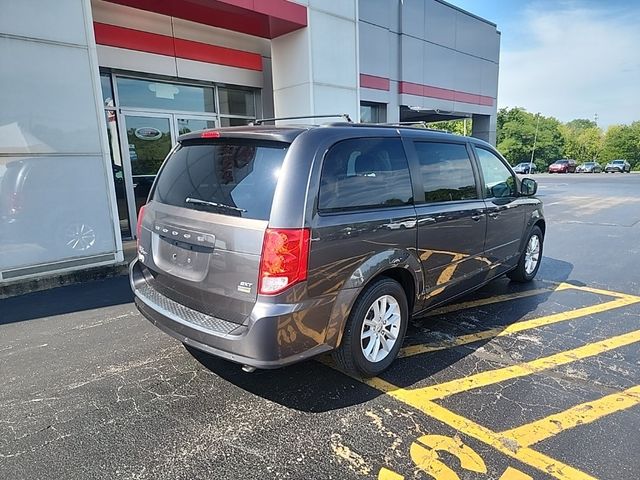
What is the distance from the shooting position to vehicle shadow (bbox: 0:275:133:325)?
16.0 ft

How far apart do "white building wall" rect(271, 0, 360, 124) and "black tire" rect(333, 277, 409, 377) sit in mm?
6397

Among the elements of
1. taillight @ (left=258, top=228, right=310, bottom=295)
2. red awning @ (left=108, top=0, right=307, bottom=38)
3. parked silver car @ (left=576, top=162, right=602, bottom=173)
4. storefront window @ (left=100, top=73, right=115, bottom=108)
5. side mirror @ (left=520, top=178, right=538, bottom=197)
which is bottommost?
parked silver car @ (left=576, top=162, right=602, bottom=173)

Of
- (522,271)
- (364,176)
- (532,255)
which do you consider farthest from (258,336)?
(532,255)

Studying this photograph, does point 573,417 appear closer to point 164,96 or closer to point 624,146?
point 164,96

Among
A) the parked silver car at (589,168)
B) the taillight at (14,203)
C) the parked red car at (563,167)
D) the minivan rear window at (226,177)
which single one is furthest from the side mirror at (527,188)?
the parked silver car at (589,168)

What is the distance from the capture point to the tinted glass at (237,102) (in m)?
9.89

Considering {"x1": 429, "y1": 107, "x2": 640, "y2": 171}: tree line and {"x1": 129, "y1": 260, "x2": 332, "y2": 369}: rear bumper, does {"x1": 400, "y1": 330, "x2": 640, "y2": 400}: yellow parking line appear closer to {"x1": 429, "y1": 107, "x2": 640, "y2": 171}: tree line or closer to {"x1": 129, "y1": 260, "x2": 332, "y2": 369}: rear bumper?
{"x1": 129, "y1": 260, "x2": 332, "y2": 369}: rear bumper

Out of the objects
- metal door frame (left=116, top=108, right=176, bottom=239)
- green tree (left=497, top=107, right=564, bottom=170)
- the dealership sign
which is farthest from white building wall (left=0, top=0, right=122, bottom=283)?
green tree (left=497, top=107, right=564, bottom=170)

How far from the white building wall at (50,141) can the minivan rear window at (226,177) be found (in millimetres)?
3478

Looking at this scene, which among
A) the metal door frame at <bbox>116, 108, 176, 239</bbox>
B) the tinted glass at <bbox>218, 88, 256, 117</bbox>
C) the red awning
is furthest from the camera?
the tinted glass at <bbox>218, 88, 256, 117</bbox>

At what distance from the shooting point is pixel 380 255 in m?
3.11

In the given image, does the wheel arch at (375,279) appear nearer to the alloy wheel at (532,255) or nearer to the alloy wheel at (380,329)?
the alloy wheel at (380,329)

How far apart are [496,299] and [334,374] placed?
2610mm

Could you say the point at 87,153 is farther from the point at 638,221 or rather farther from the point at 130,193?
the point at 638,221
